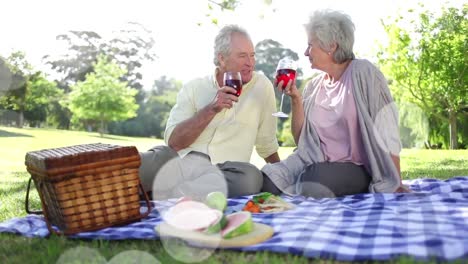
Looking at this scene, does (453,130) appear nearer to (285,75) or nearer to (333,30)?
(333,30)

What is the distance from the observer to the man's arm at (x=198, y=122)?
3.98m

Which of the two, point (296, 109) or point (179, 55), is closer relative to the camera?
point (296, 109)

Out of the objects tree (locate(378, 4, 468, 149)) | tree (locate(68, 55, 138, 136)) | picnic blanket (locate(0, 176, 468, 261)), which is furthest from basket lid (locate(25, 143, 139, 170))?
tree (locate(68, 55, 138, 136))

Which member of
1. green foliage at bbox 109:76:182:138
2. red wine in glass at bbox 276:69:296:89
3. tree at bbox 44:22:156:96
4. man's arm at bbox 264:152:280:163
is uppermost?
tree at bbox 44:22:156:96

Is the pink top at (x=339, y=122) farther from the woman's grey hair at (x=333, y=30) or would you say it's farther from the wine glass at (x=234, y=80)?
the wine glass at (x=234, y=80)

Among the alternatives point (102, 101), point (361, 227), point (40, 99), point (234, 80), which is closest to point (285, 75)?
point (234, 80)

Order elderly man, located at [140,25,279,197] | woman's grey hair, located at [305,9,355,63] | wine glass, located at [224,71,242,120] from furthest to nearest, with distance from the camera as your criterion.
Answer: elderly man, located at [140,25,279,197], woman's grey hair, located at [305,9,355,63], wine glass, located at [224,71,242,120]

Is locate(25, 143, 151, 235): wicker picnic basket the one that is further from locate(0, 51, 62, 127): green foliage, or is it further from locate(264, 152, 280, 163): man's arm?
locate(0, 51, 62, 127): green foliage

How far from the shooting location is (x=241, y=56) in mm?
4410

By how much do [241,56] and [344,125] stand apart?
0.97m

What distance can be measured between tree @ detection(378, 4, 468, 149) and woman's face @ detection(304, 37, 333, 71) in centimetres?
1735

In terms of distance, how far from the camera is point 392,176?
4324 millimetres

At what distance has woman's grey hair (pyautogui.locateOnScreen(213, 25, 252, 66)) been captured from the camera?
442 cm

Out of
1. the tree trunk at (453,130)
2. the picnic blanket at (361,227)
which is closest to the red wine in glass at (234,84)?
the picnic blanket at (361,227)
